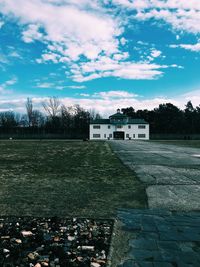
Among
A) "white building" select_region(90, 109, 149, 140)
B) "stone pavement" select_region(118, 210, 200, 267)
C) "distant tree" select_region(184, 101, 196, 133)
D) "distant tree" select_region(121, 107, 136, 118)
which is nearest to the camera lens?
"stone pavement" select_region(118, 210, 200, 267)

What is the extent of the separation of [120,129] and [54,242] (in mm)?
78456

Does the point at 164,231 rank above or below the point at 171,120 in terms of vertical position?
below

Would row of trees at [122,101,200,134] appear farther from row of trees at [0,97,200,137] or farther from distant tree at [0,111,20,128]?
distant tree at [0,111,20,128]

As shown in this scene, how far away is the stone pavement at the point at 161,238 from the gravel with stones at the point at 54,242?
0.32 m

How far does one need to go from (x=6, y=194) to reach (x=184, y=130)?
86.6m

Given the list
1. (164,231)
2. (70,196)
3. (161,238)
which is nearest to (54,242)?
(161,238)

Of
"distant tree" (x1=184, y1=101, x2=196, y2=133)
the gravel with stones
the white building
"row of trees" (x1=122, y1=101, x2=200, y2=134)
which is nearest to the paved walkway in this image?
the gravel with stones

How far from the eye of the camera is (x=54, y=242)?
3.38 m

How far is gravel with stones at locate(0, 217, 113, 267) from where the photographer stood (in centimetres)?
289

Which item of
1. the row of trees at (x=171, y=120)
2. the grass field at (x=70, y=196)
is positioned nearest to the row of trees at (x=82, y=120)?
the row of trees at (x=171, y=120)

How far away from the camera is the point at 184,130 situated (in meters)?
87.4

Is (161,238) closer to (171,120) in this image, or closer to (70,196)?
(70,196)

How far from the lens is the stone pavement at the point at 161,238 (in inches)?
113

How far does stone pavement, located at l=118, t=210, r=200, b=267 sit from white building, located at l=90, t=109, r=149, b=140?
253 ft
